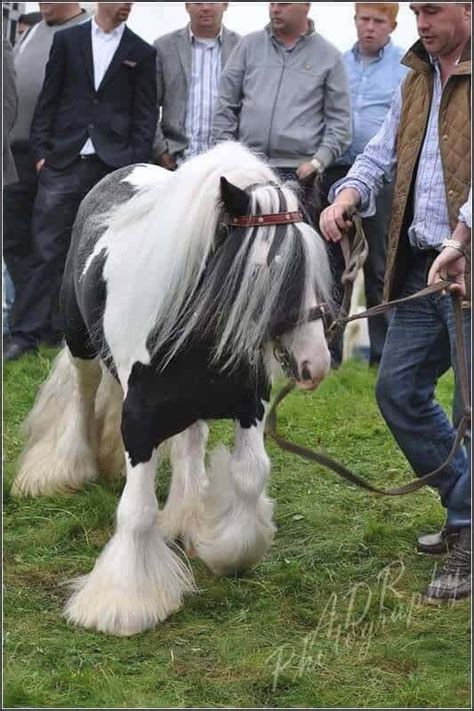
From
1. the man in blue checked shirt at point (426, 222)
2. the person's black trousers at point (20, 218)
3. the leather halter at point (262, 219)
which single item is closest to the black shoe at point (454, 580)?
the man in blue checked shirt at point (426, 222)

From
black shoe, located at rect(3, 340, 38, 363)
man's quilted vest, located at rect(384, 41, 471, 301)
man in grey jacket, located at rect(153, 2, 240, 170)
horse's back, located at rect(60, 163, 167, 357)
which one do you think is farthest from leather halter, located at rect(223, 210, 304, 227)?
black shoe, located at rect(3, 340, 38, 363)

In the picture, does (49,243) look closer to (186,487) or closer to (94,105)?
(94,105)

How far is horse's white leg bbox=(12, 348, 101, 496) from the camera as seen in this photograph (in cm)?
562

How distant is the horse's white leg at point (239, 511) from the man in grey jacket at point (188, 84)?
3.22 m

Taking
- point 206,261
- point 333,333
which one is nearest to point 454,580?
point 333,333

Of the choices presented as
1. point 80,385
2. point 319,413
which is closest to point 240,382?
point 80,385

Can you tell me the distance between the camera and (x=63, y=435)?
5766 millimetres

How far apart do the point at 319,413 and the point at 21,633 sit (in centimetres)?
320

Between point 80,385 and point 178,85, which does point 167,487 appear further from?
point 178,85

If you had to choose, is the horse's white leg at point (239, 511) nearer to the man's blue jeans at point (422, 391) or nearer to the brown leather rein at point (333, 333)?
the brown leather rein at point (333, 333)

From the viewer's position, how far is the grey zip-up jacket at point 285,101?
7.17m

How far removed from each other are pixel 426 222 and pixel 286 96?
298cm

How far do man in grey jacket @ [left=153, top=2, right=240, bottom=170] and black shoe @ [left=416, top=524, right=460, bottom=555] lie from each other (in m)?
3.24

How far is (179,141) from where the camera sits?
758 centimetres
